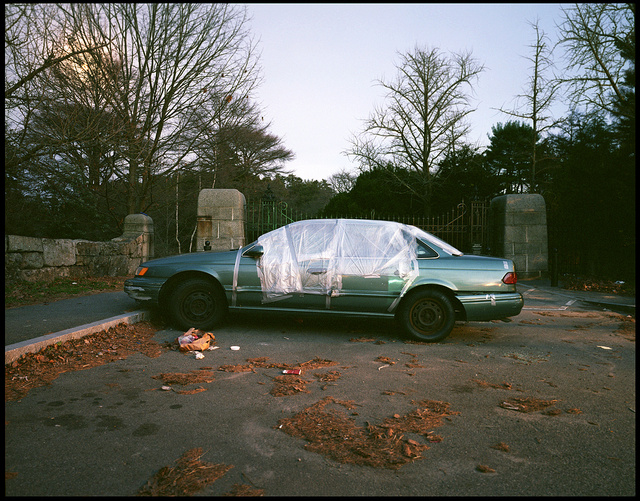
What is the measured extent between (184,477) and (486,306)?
447 centimetres

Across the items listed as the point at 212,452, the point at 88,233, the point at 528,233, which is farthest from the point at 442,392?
the point at 88,233

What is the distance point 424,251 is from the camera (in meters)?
5.98

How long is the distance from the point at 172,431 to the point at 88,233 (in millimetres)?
15770

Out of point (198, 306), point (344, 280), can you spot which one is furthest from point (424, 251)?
point (198, 306)

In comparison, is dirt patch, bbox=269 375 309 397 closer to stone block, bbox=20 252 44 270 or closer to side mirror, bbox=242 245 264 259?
side mirror, bbox=242 245 264 259

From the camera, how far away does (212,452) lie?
2652mm

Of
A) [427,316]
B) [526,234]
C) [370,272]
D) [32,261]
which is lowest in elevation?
[427,316]

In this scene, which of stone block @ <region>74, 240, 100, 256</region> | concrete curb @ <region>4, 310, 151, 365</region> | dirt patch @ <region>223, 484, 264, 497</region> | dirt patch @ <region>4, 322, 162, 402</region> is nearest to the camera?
dirt patch @ <region>223, 484, 264, 497</region>

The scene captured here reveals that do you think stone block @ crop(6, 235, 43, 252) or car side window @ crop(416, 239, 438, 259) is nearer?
car side window @ crop(416, 239, 438, 259)

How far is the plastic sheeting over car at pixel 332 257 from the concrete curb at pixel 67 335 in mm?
2037

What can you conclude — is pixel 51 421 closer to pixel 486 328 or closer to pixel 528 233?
pixel 486 328

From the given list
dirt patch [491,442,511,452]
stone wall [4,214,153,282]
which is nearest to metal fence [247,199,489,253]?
stone wall [4,214,153,282]

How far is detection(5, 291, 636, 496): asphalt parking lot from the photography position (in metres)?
2.37

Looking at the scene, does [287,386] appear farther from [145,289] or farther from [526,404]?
[145,289]
